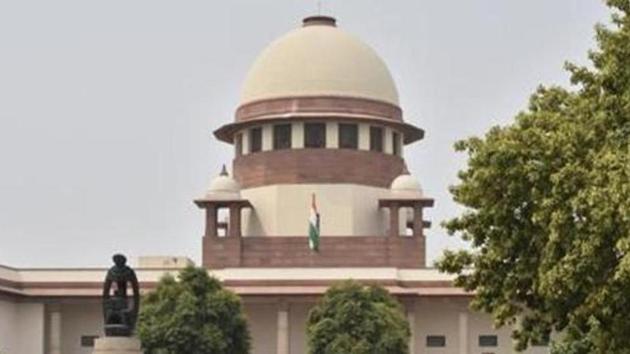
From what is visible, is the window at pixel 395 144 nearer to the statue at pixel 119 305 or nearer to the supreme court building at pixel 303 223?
the supreme court building at pixel 303 223

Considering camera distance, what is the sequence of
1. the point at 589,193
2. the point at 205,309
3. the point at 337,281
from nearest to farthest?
1. the point at 589,193
2. the point at 205,309
3. the point at 337,281

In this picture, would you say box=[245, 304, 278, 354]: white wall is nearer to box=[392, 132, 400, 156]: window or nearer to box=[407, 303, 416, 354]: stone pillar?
box=[407, 303, 416, 354]: stone pillar

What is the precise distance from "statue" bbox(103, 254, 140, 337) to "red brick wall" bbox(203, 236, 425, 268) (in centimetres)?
3410

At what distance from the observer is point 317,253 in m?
66.8

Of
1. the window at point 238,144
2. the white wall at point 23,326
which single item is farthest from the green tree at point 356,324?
the window at point 238,144

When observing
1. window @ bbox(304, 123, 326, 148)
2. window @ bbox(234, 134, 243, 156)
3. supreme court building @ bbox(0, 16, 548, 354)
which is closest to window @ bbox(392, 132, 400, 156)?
supreme court building @ bbox(0, 16, 548, 354)

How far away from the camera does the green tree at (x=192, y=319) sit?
5528 centimetres

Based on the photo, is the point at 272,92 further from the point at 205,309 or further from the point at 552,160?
the point at 552,160

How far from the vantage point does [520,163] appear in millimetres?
24578

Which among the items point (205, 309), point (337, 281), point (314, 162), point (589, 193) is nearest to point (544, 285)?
point (589, 193)

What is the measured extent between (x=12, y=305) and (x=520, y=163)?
142 feet

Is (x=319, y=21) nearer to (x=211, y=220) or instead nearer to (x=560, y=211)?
(x=211, y=220)

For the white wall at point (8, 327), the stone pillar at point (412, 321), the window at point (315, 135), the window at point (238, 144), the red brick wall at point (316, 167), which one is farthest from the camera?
the window at point (238, 144)

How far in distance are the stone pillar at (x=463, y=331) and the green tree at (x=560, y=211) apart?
125 ft
